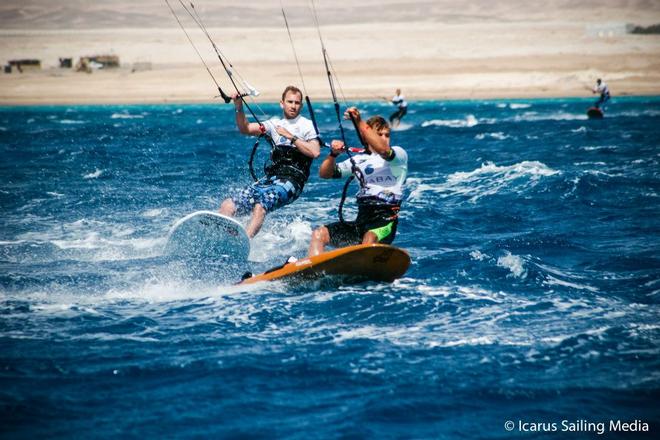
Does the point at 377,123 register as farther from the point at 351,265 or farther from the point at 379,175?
the point at 351,265

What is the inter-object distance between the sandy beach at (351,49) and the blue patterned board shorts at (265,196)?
52.8m

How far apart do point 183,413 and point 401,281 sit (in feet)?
13.6

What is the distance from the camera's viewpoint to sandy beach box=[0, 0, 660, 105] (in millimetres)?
66938

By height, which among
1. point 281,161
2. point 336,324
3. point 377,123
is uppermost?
point 377,123

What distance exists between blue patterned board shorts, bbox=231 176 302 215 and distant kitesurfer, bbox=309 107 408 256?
1595mm

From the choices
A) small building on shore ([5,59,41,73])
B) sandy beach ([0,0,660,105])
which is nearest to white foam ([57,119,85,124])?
sandy beach ([0,0,660,105])

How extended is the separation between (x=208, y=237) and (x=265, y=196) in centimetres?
98

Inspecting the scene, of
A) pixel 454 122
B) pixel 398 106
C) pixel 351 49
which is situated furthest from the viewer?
pixel 351 49

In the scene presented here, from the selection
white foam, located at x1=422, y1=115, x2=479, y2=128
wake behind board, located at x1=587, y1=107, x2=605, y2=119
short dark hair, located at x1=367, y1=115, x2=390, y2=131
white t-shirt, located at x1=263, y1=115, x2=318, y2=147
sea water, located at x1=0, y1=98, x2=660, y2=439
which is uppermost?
short dark hair, located at x1=367, y1=115, x2=390, y2=131

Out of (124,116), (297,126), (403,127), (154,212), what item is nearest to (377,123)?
(297,126)

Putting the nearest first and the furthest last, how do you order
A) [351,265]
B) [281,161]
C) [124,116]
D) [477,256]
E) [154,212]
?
[351,265]
[477,256]
[281,161]
[154,212]
[124,116]

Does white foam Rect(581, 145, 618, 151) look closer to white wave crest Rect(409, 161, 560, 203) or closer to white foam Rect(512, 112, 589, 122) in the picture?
white wave crest Rect(409, 161, 560, 203)

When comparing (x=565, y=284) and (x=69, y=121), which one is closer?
(x=565, y=284)

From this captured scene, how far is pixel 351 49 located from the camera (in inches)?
3775
